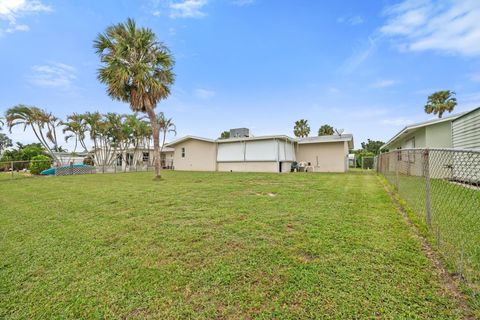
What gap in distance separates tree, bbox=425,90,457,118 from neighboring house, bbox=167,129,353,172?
14.4 metres

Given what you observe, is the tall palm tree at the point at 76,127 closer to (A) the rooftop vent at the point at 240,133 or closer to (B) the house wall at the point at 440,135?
(A) the rooftop vent at the point at 240,133

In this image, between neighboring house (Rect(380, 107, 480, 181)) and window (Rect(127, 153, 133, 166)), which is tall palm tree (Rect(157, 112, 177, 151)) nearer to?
window (Rect(127, 153, 133, 166))

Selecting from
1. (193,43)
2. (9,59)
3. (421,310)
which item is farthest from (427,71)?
(9,59)

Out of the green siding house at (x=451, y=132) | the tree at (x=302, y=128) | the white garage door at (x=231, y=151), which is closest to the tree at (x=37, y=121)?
the white garage door at (x=231, y=151)

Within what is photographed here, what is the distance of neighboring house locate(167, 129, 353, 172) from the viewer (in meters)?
16.0

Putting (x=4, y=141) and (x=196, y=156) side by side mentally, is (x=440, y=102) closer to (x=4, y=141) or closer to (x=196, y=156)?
(x=196, y=156)

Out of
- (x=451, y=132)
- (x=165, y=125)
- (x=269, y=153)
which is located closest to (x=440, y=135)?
(x=451, y=132)

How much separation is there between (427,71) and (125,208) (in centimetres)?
1853

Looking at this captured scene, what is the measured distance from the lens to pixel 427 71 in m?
13.4

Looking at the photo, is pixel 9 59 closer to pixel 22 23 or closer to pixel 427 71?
pixel 22 23

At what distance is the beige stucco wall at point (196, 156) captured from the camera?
19.1 metres

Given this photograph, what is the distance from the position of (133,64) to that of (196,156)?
1022 centimetres

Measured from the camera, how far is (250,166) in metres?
17.0

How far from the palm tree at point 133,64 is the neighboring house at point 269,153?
24.0 ft
